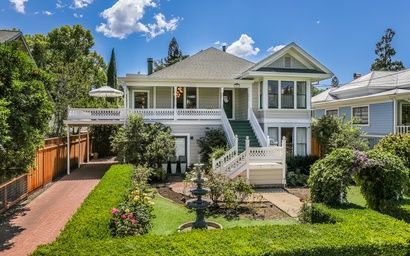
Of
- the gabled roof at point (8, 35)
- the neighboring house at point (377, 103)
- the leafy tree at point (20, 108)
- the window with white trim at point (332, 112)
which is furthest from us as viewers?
the window with white trim at point (332, 112)

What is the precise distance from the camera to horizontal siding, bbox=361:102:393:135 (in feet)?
67.8

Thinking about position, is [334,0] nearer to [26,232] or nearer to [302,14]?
[302,14]

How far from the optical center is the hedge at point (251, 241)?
16.8ft

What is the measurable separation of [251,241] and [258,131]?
13.2 meters

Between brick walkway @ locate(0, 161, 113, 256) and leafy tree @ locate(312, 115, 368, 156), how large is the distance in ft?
42.6

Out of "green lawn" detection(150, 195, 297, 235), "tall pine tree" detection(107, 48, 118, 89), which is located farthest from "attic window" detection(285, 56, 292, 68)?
"tall pine tree" detection(107, 48, 118, 89)

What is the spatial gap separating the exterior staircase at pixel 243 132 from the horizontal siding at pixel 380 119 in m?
9.09

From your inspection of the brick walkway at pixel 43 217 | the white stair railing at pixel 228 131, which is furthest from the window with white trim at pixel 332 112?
the brick walkway at pixel 43 217

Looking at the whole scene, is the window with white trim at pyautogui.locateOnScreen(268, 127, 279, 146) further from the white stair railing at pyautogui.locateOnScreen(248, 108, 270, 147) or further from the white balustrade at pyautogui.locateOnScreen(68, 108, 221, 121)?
the white balustrade at pyautogui.locateOnScreen(68, 108, 221, 121)

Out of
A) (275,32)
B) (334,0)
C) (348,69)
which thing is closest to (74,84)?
(275,32)

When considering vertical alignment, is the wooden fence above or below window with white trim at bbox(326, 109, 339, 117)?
below

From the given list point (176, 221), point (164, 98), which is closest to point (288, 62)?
point (164, 98)

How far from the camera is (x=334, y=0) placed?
19.0 m

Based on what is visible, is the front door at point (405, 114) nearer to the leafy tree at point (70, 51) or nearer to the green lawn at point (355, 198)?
the green lawn at point (355, 198)
